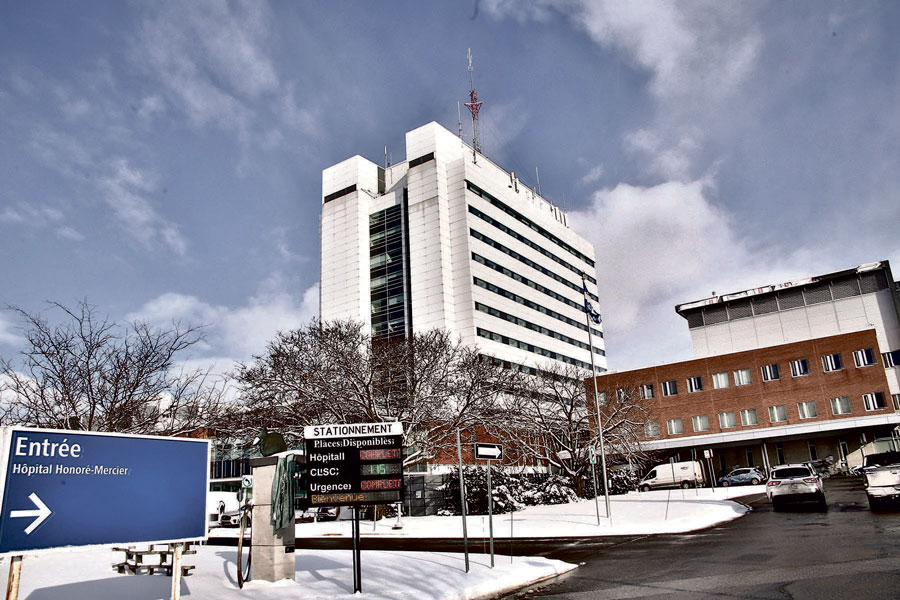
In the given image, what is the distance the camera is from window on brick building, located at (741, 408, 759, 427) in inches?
2250

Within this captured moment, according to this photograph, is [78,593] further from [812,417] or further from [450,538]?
[812,417]

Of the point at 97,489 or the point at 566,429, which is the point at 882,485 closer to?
the point at 566,429

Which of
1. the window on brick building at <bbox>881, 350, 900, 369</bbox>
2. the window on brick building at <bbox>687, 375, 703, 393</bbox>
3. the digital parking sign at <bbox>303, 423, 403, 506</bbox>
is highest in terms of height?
the window on brick building at <bbox>881, 350, 900, 369</bbox>

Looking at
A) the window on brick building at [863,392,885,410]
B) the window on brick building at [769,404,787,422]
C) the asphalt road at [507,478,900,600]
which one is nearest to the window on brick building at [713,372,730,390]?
the window on brick building at [769,404,787,422]

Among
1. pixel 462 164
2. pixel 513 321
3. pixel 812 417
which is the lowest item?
pixel 812 417

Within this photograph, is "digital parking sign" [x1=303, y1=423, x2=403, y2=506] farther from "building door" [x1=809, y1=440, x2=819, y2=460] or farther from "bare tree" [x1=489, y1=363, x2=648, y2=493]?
"building door" [x1=809, y1=440, x2=819, y2=460]

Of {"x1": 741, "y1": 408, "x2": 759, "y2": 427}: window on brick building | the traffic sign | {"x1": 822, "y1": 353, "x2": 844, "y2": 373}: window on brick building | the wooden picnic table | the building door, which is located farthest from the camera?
{"x1": 741, "y1": 408, "x2": 759, "y2": 427}: window on brick building

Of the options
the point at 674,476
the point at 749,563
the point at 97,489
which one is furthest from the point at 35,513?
the point at 674,476

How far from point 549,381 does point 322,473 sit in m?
36.6

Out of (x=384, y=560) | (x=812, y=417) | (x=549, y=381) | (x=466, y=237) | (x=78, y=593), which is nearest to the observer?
(x=78, y=593)

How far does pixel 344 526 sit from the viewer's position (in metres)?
31.3

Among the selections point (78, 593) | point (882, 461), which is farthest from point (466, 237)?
point (78, 593)

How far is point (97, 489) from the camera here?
7703mm

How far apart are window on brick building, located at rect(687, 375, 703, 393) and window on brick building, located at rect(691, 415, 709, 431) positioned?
2469mm
